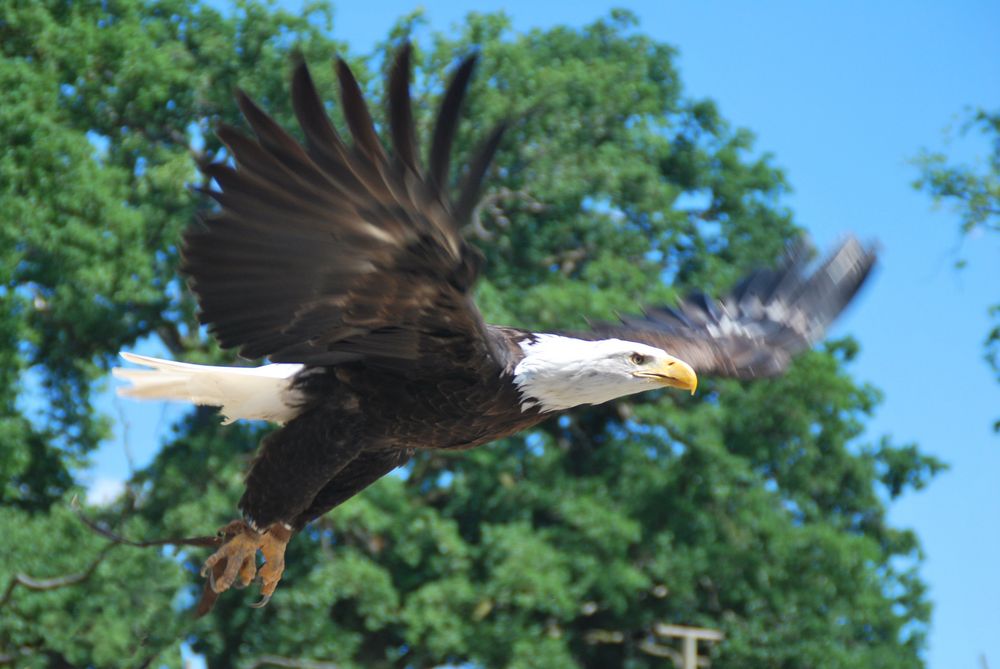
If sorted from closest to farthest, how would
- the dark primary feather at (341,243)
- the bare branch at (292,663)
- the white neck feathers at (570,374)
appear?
the dark primary feather at (341,243), the white neck feathers at (570,374), the bare branch at (292,663)

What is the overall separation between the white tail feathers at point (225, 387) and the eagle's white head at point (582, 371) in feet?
2.83

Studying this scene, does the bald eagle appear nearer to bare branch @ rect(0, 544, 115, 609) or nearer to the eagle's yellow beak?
the eagle's yellow beak

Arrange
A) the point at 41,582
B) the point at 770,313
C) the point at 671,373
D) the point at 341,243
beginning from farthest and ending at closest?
1. the point at 41,582
2. the point at 770,313
3. the point at 671,373
4. the point at 341,243

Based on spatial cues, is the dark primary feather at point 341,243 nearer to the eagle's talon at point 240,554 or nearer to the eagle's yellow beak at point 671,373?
the eagle's yellow beak at point 671,373

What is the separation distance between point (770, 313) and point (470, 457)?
8.38 m

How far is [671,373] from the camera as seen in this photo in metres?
4.44

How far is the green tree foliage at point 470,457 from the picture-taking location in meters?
12.6

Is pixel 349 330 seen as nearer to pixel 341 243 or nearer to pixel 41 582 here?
pixel 341 243

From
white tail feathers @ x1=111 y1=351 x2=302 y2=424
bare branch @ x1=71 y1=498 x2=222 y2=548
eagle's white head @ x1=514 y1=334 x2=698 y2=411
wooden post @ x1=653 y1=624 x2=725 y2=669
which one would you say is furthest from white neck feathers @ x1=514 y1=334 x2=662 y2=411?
wooden post @ x1=653 y1=624 x2=725 y2=669

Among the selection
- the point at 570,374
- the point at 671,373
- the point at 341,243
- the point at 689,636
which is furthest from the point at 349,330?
the point at 689,636

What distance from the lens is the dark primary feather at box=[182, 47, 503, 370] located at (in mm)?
3613

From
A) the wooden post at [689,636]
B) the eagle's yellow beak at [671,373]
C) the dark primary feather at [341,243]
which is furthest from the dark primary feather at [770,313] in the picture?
the wooden post at [689,636]

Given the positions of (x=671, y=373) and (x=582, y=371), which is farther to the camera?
(x=671, y=373)

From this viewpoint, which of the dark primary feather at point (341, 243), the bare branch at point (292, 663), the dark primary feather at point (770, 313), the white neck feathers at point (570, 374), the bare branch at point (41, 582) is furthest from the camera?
the bare branch at point (292, 663)
